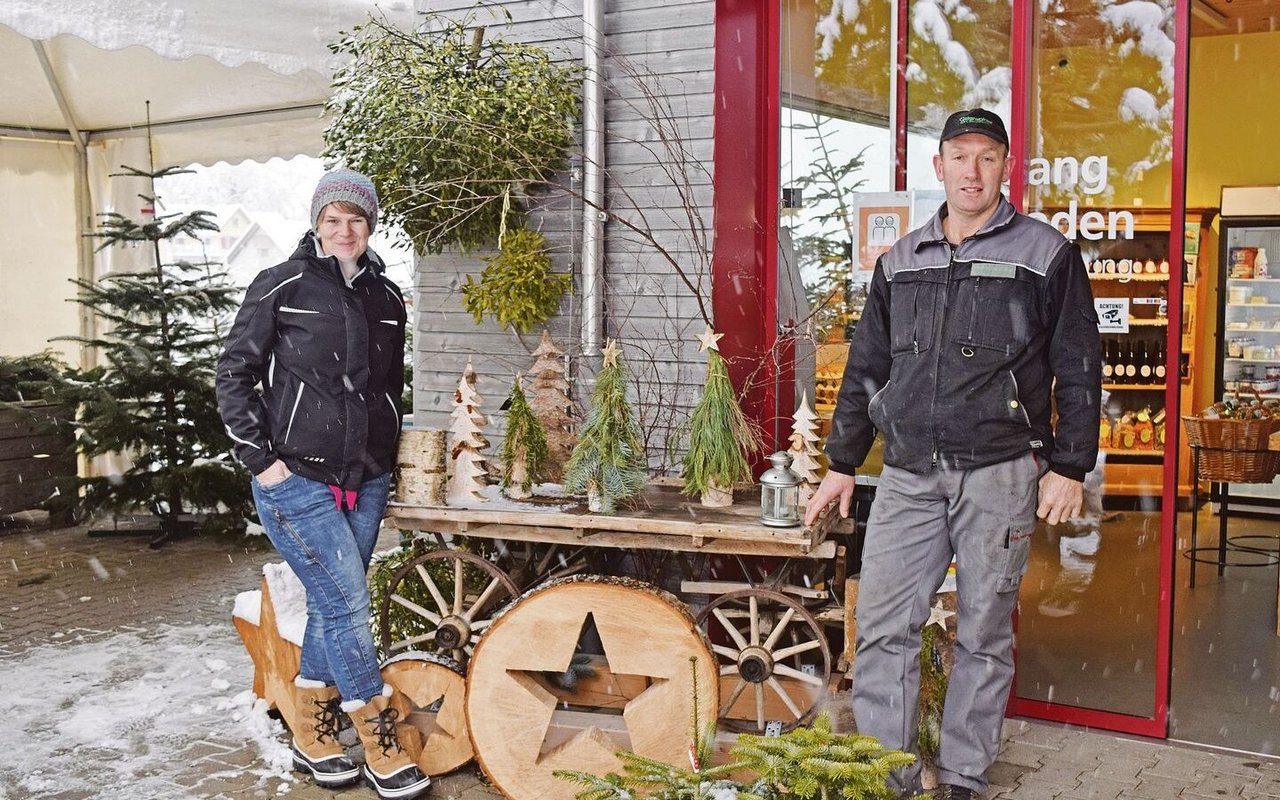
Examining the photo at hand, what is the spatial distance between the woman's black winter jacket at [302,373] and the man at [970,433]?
179 centimetres

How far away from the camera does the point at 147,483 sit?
841 cm

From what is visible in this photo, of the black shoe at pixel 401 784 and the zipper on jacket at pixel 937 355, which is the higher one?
the zipper on jacket at pixel 937 355

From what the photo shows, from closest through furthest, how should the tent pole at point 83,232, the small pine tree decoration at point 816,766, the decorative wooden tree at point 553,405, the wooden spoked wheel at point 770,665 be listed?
1. the small pine tree decoration at point 816,766
2. the wooden spoked wheel at point 770,665
3. the decorative wooden tree at point 553,405
4. the tent pole at point 83,232

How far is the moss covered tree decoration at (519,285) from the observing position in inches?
210

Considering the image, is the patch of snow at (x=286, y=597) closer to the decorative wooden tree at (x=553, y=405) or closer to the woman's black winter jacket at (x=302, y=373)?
the woman's black winter jacket at (x=302, y=373)

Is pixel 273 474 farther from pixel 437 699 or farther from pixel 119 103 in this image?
pixel 119 103

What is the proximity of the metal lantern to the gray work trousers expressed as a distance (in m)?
0.37

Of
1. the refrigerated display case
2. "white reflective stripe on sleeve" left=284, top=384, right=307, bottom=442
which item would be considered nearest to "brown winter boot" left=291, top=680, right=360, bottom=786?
"white reflective stripe on sleeve" left=284, top=384, right=307, bottom=442

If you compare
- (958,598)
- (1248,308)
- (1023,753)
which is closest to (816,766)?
(958,598)

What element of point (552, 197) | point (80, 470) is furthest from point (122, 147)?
point (552, 197)

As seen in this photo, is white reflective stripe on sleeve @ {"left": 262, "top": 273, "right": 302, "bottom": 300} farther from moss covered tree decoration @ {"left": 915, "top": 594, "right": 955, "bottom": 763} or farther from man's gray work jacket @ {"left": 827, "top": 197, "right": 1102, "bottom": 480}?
moss covered tree decoration @ {"left": 915, "top": 594, "right": 955, "bottom": 763}

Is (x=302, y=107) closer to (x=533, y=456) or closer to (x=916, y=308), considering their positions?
(x=533, y=456)

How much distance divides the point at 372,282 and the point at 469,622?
146 cm

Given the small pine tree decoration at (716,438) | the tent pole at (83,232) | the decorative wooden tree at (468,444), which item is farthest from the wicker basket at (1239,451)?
the tent pole at (83,232)
